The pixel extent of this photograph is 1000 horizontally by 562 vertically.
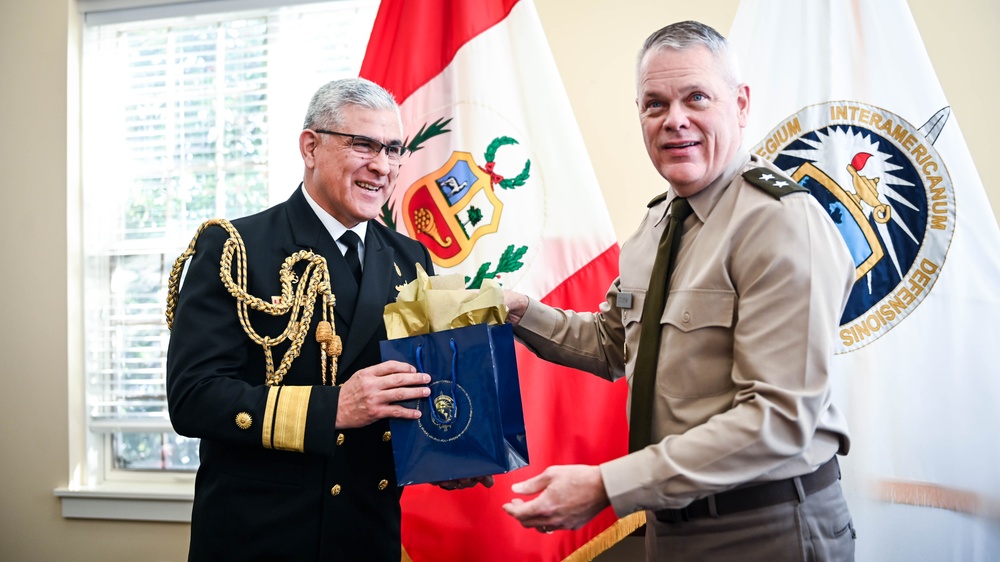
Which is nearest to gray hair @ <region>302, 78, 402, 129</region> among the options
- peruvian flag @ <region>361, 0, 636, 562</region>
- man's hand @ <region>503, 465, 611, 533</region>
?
peruvian flag @ <region>361, 0, 636, 562</region>

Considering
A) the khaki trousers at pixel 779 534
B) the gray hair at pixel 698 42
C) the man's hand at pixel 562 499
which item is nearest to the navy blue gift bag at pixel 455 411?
the man's hand at pixel 562 499

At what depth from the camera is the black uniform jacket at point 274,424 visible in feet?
4.53

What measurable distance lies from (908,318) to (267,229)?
5.40ft

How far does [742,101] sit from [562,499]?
810 millimetres

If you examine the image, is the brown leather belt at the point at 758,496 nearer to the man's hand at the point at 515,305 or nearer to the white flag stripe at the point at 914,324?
the man's hand at the point at 515,305

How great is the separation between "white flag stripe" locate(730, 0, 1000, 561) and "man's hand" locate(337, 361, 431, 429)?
4.14ft

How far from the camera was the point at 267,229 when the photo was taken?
156cm

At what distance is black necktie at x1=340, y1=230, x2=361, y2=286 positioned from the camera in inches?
63.4

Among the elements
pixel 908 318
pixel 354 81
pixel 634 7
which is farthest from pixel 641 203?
pixel 354 81

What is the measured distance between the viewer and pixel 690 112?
4.36ft

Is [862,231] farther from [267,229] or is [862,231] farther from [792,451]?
[267,229]

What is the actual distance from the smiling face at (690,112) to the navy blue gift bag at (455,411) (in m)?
0.46

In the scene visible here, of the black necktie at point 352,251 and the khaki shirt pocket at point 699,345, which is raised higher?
the black necktie at point 352,251

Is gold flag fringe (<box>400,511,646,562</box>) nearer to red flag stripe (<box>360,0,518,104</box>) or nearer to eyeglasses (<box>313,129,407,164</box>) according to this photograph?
eyeglasses (<box>313,129,407,164</box>)
